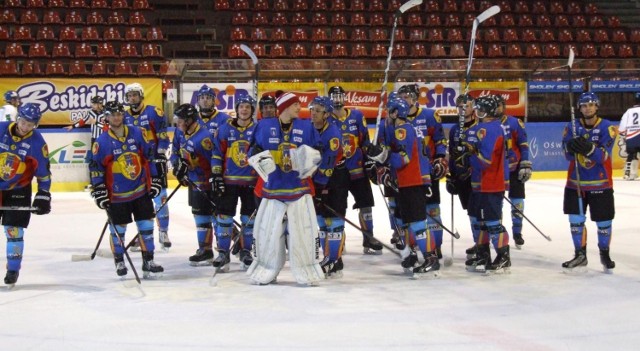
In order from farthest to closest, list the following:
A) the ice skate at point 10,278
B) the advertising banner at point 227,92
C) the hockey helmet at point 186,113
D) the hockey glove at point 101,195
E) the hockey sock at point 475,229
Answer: the advertising banner at point 227,92 → the hockey helmet at point 186,113 → the hockey sock at point 475,229 → the hockey glove at point 101,195 → the ice skate at point 10,278

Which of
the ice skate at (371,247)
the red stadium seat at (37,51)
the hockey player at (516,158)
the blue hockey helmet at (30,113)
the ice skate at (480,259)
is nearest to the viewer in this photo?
the blue hockey helmet at (30,113)

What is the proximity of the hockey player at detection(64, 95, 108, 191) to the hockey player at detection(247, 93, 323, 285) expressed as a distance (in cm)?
482

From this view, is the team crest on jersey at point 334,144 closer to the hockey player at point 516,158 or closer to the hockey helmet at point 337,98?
the hockey helmet at point 337,98

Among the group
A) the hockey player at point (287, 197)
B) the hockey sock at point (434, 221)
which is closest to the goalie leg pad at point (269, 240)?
the hockey player at point (287, 197)

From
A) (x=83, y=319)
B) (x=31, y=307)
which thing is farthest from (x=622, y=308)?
(x=31, y=307)

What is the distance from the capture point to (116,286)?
6035 millimetres

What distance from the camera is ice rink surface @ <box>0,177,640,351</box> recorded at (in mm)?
4410

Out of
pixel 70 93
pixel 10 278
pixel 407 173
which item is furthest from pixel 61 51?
pixel 407 173

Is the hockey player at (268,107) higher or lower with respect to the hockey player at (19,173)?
higher

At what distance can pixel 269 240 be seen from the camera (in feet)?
19.6

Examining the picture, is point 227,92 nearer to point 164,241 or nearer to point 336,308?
point 164,241

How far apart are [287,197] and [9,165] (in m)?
1.84

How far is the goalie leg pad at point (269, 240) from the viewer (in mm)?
5934

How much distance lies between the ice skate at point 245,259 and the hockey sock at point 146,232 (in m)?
0.78
